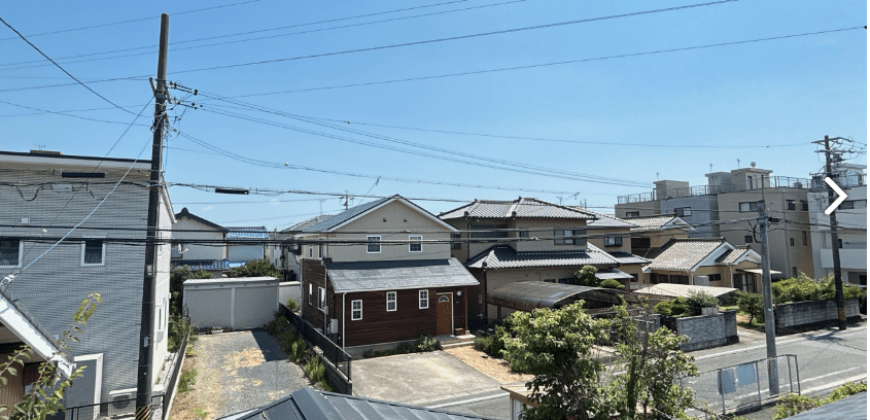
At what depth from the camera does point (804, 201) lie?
3900 cm

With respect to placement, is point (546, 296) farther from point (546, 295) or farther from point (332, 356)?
point (332, 356)

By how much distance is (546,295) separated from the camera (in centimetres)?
2111

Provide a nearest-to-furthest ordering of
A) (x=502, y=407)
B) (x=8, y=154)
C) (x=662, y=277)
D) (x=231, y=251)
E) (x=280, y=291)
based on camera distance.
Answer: (x=8, y=154) → (x=502, y=407) → (x=280, y=291) → (x=662, y=277) → (x=231, y=251)

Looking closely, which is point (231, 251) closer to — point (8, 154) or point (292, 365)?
point (292, 365)

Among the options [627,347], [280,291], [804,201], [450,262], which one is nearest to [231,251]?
[280,291]

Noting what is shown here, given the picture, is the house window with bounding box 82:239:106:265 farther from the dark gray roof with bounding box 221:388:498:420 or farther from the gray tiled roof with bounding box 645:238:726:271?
the gray tiled roof with bounding box 645:238:726:271

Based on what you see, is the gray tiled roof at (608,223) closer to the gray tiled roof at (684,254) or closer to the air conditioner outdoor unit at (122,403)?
the gray tiled roof at (684,254)

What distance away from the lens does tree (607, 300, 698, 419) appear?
7926 millimetres

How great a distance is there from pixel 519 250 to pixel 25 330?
922 inches

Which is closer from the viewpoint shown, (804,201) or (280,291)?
(280,291)

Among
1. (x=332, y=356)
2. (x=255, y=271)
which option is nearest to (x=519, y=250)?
(x=332, y=356)

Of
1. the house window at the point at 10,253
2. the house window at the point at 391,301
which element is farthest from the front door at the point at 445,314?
the house window at the point at 10,253

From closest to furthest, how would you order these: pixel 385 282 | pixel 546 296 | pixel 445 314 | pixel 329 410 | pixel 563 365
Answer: pixel 329 410 → pixel 563 365 → pixel 546 296 → pixel 385 282 → pixel 445 314

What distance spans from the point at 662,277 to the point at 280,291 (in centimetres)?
2800
